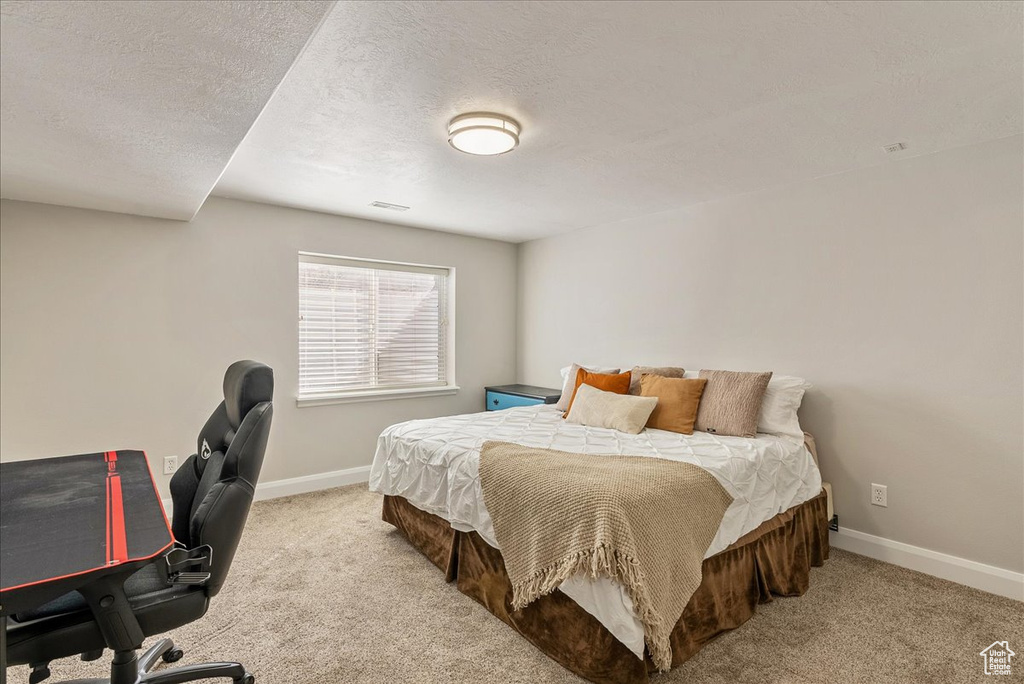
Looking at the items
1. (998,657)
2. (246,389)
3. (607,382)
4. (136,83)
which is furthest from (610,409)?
(136,83)

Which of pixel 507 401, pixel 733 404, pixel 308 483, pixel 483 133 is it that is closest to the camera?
pixel 483 133

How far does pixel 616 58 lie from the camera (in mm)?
1897

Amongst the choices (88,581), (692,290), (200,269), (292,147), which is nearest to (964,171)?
(692,290)

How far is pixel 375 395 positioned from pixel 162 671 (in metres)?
2.91

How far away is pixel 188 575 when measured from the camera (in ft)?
4.80

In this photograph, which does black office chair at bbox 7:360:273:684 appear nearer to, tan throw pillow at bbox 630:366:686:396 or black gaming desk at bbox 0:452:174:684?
black gaming desk at bbox 0:452:174:684

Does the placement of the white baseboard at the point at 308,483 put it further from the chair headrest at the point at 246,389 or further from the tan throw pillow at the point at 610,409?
the chair headrest at the point at 246,389

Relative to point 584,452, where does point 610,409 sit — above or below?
above

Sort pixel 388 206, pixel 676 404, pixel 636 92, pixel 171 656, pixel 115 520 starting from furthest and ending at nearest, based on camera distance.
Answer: pixel 388 206 → pixel 676 404 → pixel 636 92 → pixel 171 656 → pixel 115 520

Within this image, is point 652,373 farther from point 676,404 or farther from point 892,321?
point 892,321

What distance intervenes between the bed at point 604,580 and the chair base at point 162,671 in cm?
103

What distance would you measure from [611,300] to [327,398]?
261 cm

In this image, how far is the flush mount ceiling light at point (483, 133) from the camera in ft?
7.72

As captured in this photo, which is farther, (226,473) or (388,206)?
(388,206)
